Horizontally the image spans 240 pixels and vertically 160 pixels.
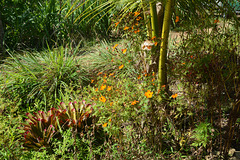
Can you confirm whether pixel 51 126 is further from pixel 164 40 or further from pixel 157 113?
pixel 164 40

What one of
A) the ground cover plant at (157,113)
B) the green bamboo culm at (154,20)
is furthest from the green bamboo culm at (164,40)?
the green bamboo culm at (154,20)

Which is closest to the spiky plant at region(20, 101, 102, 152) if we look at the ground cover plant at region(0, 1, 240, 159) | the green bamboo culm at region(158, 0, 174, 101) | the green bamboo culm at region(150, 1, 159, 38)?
the ground cover plant at region(0, 1, 240, 159)

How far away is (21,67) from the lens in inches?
159

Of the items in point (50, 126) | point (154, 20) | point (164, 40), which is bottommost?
point (50, 126)

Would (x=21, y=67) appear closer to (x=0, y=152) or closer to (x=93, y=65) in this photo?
(x=93, y=65)

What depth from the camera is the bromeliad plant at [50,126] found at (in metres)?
2.49

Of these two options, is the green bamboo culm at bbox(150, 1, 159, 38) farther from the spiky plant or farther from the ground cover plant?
the spiky plant

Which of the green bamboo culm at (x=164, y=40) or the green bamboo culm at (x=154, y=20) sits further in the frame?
the green bamboo culm at (x=154, y=20)

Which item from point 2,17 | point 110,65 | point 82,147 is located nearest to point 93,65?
point 110,65

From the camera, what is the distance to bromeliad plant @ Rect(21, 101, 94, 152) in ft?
8.18

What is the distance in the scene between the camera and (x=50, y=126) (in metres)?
2.55

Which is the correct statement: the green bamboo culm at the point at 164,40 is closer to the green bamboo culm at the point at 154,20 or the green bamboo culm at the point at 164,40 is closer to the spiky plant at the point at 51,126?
the green bamboo culm at the point at 154,20

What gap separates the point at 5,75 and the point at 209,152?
134 inches

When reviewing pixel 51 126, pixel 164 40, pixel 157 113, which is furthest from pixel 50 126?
pixel 164 40
